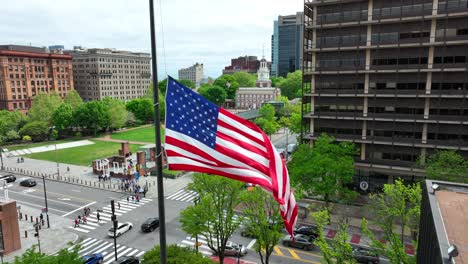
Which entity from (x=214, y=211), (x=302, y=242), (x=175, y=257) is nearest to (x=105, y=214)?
(x=214, y=211)

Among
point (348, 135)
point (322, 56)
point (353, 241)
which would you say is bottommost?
point (353, 241)

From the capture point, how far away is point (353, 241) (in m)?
31.8

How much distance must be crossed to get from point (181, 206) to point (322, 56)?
87.6ft

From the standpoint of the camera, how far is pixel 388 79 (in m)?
40.5

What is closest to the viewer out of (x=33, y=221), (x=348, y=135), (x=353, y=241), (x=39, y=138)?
(x=353, y=241)

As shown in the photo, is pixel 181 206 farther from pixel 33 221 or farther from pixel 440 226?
pixel 440 226

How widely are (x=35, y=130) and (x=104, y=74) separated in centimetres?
6623

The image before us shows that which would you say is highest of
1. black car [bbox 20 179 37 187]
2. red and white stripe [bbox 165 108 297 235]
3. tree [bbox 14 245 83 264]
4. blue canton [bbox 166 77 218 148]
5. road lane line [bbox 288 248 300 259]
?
blue canton [bbox 166 77 218 148]

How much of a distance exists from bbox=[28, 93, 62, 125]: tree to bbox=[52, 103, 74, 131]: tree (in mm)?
3103

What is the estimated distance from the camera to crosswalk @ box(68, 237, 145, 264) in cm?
2901

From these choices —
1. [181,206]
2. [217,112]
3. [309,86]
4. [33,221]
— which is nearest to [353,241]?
[181,206]

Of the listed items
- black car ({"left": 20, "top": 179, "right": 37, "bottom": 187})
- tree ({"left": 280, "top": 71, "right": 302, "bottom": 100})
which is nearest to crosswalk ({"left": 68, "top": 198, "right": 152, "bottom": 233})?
black car ({"left": 20, "top": 179, "right": 37, "bottom": 187})

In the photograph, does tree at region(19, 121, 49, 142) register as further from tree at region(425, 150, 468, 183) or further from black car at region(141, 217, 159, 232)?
tree at region(425, 150, 468, 183)

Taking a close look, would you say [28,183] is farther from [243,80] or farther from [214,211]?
[243,80]
